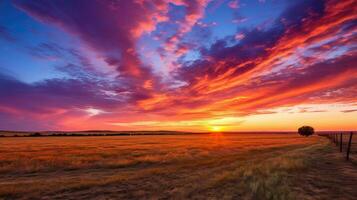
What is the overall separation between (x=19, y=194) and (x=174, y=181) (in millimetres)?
8437

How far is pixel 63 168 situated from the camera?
2419 centimetres

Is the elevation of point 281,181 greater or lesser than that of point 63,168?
greater

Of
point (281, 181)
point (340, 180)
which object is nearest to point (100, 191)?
point (281, 181)

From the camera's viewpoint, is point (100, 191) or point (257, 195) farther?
point (100, 191)

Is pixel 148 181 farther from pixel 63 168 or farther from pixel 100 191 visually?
pixel 63 168

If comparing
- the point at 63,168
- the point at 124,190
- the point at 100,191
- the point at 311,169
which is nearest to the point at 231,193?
the point at 124,190

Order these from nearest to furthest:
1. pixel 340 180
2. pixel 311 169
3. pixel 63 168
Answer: pixel 340 180 → pixel 311 169 → pixel 63 168

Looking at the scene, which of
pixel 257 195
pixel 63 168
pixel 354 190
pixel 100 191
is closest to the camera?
pixel 257 195

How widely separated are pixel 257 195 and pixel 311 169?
9.75 meters

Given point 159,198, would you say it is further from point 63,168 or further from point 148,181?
point 63,168

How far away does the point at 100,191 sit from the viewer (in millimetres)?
13836

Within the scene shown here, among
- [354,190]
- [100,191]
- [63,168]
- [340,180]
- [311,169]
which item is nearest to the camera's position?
[354,190]

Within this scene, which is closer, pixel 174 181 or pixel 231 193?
pixel 231 193

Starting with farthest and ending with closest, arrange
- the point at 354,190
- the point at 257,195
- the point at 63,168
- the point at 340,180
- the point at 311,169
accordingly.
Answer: the point at 63,168, the point at 311,169, the point at 340,180, the point at 354,190, the point at 257,195
